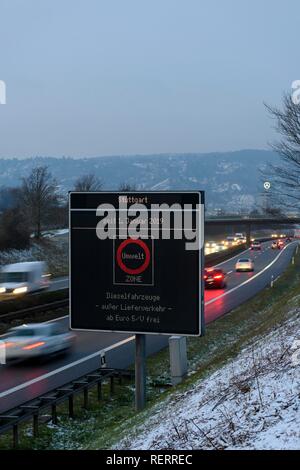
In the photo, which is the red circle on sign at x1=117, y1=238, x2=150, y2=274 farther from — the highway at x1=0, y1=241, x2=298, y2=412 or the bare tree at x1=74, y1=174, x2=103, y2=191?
the bare tree at x1=74, y1=174, x2=103, y2=191

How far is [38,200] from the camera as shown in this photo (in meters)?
82.9

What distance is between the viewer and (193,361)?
21938 mm

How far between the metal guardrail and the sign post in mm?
2023

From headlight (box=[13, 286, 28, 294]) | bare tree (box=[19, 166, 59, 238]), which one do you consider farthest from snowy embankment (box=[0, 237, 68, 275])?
headlight (box=[13, 286, 28, 294])

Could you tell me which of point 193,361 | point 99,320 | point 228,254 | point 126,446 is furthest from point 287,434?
point 228,254

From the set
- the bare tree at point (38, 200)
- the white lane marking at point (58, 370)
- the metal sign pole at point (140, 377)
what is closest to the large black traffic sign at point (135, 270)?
the metal sign pole at point (140, 377)

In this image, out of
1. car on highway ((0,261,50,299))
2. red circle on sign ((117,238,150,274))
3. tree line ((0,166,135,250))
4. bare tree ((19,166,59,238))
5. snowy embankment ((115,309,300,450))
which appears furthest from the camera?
bare tree ((19,166,59,238))

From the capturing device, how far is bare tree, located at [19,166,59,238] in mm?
82188

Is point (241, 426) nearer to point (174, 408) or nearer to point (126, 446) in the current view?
point (126, 446)

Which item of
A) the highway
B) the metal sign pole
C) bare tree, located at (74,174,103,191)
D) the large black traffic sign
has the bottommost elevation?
the highway

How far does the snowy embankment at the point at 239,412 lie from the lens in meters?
7.44

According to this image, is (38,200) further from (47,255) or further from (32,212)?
(47,255)

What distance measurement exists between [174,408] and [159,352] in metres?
14.6

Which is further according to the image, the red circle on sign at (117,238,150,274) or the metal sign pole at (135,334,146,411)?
the metal sign pole at (135,334,146,411)
